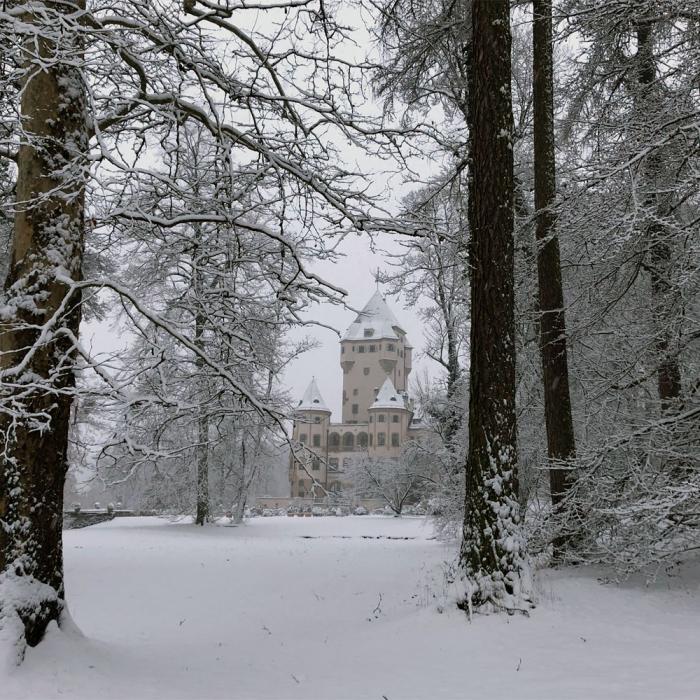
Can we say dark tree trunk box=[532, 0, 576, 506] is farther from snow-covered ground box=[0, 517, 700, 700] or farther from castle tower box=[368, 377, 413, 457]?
castle tower box=[368, 377, 413, 457]

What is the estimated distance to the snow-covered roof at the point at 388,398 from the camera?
7338 cm

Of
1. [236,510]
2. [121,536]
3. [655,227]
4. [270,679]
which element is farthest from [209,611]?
[236,510]

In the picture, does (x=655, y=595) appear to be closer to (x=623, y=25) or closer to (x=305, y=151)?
(x=305, y=151)

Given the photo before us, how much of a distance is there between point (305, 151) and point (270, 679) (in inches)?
199

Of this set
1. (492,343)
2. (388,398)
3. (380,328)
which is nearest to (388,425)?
(388,398)

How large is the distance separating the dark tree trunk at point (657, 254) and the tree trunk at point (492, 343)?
166 cm

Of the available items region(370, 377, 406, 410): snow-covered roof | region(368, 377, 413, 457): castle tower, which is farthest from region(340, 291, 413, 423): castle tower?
region(368, 377, 413, 457): castle tower

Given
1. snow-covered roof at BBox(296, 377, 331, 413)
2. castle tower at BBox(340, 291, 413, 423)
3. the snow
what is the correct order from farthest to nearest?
castle tower at BBox(340, 291, 413, 423), snow-covered roof at BBox(296, 377, 331, 413), the snow

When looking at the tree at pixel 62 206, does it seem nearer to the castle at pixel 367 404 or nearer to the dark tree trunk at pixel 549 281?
the dark tree trunk at pixel 549 281

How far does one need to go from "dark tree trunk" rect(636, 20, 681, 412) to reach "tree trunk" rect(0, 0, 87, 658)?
19.1ft

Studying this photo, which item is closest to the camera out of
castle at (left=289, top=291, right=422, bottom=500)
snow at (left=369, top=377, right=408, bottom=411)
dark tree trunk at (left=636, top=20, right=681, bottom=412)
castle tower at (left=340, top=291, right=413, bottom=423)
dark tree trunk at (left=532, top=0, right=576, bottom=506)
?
dark tree trunk at (left=636, top=20, right=681, bottom=412)

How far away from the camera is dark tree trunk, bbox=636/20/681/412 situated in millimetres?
7711

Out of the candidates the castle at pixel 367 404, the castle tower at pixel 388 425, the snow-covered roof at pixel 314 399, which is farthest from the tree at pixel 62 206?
the snow-covered roof at pixel 314 399

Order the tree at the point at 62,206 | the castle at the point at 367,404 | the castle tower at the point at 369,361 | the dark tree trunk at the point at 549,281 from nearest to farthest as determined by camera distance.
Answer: the tree at the point at 62,206 → the dark tree trunk at the point at 549,281 → the castle at the point at 367,404 → the castle tower at the point at 369,361
